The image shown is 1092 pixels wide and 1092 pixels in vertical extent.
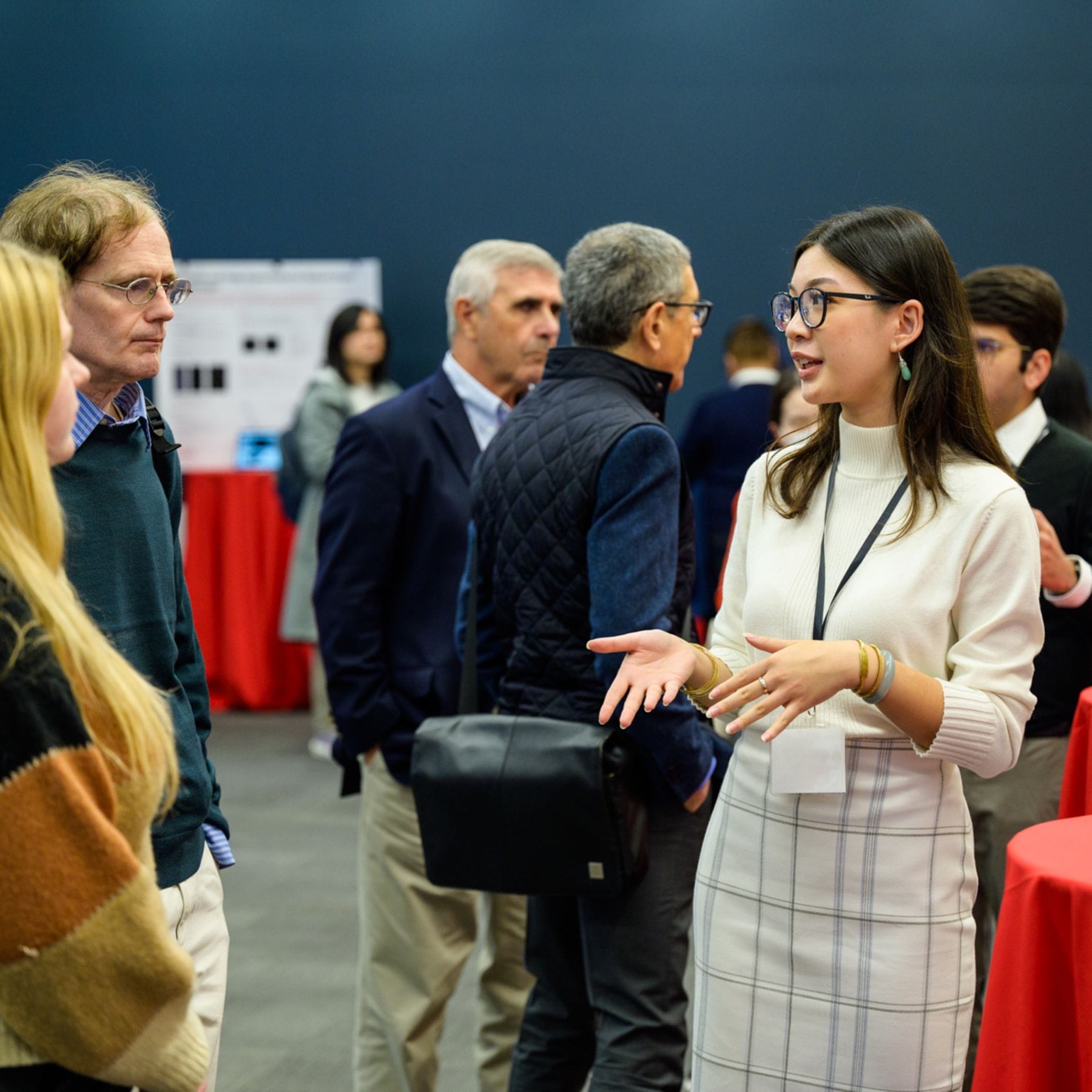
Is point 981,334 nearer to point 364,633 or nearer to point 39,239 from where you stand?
point 364,633

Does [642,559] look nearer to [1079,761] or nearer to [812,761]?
[812,761]

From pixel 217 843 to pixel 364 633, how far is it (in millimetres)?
779

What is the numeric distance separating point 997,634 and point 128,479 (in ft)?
3.56

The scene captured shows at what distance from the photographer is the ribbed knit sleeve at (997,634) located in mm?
1665

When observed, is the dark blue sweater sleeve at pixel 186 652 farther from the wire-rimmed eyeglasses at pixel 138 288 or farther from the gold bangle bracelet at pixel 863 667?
the gold bangle bracelet at pixel 863 667

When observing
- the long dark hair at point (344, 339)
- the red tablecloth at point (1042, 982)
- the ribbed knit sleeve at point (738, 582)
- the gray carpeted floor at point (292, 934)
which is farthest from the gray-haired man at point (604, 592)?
the long dark hair at point (344, 339)

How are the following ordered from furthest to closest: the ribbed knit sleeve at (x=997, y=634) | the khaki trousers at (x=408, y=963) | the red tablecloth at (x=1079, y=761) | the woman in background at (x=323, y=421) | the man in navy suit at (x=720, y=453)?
1. the woman in background at (x=323, y=421)
2. the man in navy suit at (x=720, y=453)
3. the khaki trousers at (x=408, y=963)
4. the red tablecloth at (x=1079, y=761)
5. the ribbed knit sleeve at (x=997, y=634)

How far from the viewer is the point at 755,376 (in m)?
5.98

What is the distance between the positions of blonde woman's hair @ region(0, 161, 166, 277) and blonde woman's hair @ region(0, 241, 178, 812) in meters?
0.46

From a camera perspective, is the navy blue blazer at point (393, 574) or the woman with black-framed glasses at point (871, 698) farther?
the navy blue blazer at point (393, 574)

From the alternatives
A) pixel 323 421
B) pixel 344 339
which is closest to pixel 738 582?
pixel 323 421

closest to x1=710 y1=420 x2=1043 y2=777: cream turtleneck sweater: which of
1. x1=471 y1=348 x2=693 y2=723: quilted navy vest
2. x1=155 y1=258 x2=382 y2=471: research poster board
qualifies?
x1=471 y1=348 x2=693 y2=723: quilted navy vest

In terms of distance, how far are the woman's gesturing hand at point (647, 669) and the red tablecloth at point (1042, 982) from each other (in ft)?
1.59

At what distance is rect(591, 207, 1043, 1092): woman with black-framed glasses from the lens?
1.69 m
